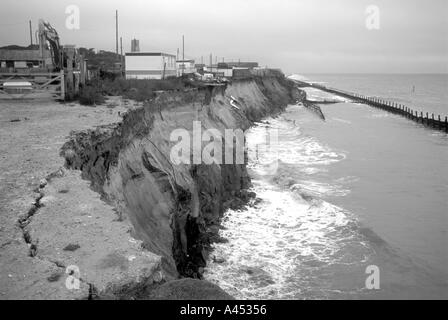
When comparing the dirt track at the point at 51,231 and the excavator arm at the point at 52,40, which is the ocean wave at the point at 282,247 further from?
the excavator arm at the point at 52,40

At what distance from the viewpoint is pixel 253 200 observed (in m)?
17.3

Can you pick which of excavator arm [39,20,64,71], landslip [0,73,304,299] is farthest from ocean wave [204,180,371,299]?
excavator arm [39,20,64,71]

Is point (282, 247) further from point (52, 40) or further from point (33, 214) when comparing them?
point (52, 40)

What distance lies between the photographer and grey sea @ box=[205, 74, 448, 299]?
10828 millimetres

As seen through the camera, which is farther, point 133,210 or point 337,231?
point 337,231

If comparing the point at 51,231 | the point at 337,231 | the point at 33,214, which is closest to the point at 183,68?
the point at 337,231

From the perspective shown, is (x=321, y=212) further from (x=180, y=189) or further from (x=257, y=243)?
(x=180, y=189)

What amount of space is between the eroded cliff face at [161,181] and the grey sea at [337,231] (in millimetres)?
871

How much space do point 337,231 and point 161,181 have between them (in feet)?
21.7

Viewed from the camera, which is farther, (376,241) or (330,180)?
(330,180)

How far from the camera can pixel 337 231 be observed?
1424cm

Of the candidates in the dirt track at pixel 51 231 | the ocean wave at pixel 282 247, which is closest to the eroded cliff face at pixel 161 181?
the dirt track at pixel 51 231
